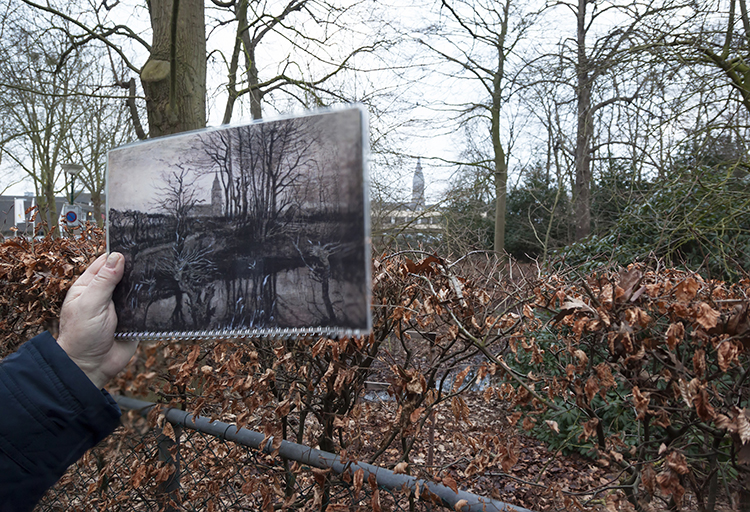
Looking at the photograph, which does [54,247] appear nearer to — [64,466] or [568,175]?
[64,466]

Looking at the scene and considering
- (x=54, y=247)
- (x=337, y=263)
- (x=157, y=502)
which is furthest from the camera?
(x=54, y=247)

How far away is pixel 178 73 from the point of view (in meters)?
3.51

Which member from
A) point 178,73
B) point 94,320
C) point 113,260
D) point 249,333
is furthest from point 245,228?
point 178,73

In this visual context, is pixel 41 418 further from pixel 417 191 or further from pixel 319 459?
pixel 417 191

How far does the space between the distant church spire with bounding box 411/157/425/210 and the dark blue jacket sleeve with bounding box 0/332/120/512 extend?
22.4ft

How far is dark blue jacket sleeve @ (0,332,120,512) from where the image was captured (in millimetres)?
1002

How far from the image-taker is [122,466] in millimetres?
2428

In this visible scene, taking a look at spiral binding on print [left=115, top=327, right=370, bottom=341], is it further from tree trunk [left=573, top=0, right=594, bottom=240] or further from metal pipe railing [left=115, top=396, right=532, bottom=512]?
tree trunk [left=573, top=0, right=594, bottom=240]

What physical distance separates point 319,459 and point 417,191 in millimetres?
6587

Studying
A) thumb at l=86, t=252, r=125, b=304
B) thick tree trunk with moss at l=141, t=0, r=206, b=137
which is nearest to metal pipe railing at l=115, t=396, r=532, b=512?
thumb at l=86, t=252, r=125, b=304

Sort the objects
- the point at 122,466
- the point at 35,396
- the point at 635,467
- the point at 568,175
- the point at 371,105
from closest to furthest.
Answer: the point at 35,396, the point at 635,467, the point at 122,466, the point at 371,105, the point at 568,175

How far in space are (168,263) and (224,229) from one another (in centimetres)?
18

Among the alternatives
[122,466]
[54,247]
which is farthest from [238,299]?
[54,247]

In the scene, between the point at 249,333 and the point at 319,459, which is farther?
the point at 319,459
